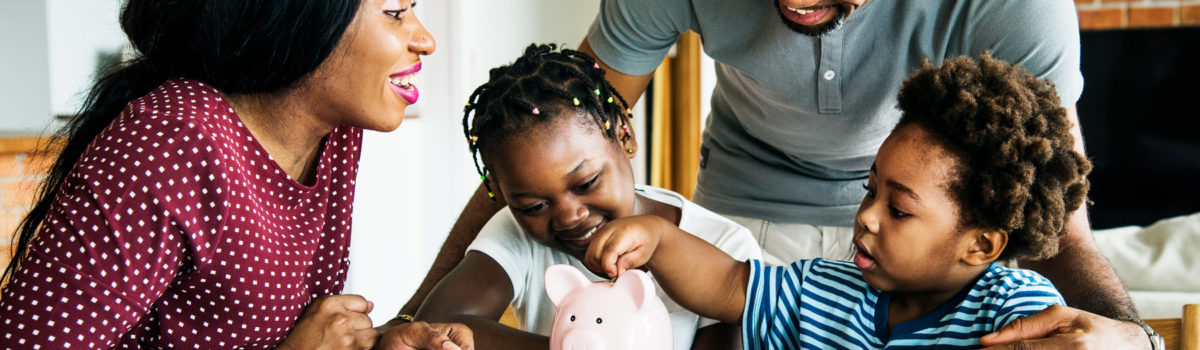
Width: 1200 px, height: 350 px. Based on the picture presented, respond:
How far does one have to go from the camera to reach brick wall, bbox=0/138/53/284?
212 centimetres

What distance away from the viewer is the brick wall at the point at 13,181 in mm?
2115

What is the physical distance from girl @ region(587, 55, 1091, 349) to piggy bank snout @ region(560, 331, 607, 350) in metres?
0.15

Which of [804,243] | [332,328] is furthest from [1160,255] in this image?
[332,328]

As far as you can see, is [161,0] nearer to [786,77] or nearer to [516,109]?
[516,109]

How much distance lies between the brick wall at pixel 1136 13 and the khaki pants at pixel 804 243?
7.67 ft

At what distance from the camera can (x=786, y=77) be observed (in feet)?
4.97

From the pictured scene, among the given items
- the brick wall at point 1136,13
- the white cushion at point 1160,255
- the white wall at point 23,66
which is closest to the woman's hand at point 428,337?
the white wall at point 23,66

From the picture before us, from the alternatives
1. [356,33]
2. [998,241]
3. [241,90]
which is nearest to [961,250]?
[998,241]

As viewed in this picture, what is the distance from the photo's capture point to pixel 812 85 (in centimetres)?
150

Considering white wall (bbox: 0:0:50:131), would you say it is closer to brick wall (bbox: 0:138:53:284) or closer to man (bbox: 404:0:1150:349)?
brick wall (bbox: 0:138:53:284)

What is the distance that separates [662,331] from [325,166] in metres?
0.54

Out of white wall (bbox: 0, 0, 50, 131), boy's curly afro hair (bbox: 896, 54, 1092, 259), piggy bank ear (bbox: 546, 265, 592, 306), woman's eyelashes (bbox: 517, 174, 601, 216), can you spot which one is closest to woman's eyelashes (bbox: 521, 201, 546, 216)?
woman's eyelashes (bbox: 517, 174, 601, 216)

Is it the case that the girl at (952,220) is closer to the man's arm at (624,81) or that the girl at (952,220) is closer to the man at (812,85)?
the man at (812,85)

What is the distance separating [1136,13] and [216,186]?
3.41 m
